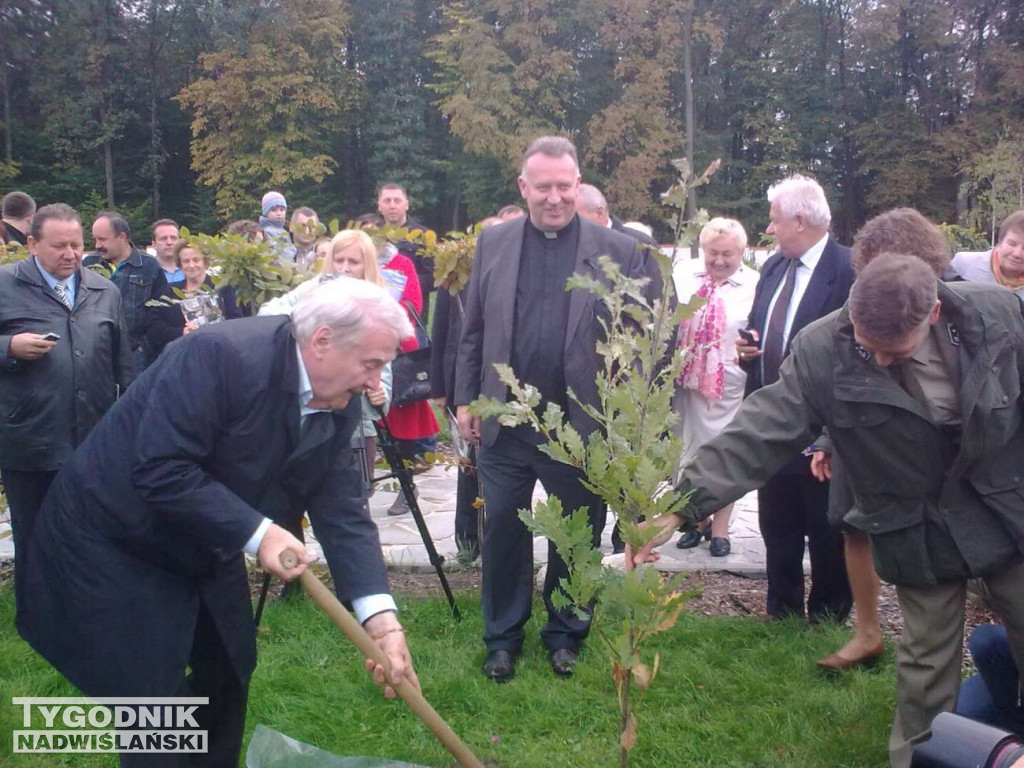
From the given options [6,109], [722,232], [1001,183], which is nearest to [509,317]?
[722,232]

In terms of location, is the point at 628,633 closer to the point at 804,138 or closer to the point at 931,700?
the point at 931,700

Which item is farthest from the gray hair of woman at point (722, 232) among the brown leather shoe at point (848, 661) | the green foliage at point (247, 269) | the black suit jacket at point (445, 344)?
the brown leather shoe at point (848, 661)

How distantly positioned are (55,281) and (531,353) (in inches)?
95.7

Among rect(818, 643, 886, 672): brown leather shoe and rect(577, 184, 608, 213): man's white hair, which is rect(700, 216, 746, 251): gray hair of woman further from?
rect(818, 643, 886, 672): brown leather shoe

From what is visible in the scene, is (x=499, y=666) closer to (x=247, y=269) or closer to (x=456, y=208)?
(x=247, y=269)

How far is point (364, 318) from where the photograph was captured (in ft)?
8.26

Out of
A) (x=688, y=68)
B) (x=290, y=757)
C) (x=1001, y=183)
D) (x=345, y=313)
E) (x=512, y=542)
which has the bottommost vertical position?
(x=290, y=757)

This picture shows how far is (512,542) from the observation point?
429cm

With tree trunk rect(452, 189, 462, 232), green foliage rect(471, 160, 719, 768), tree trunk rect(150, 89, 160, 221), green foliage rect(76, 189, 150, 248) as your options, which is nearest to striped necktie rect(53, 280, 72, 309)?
green foliage rect(471, 160, 719, 768)

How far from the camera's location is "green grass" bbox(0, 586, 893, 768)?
3.58 metres

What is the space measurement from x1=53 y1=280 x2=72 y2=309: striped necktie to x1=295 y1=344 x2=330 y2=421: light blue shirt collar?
2669 mm

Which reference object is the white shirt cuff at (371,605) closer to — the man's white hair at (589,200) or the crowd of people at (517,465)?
the crowd of people at (517,465)

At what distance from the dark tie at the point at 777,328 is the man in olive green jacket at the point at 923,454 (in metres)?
1.53

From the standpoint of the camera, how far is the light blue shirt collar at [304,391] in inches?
102
